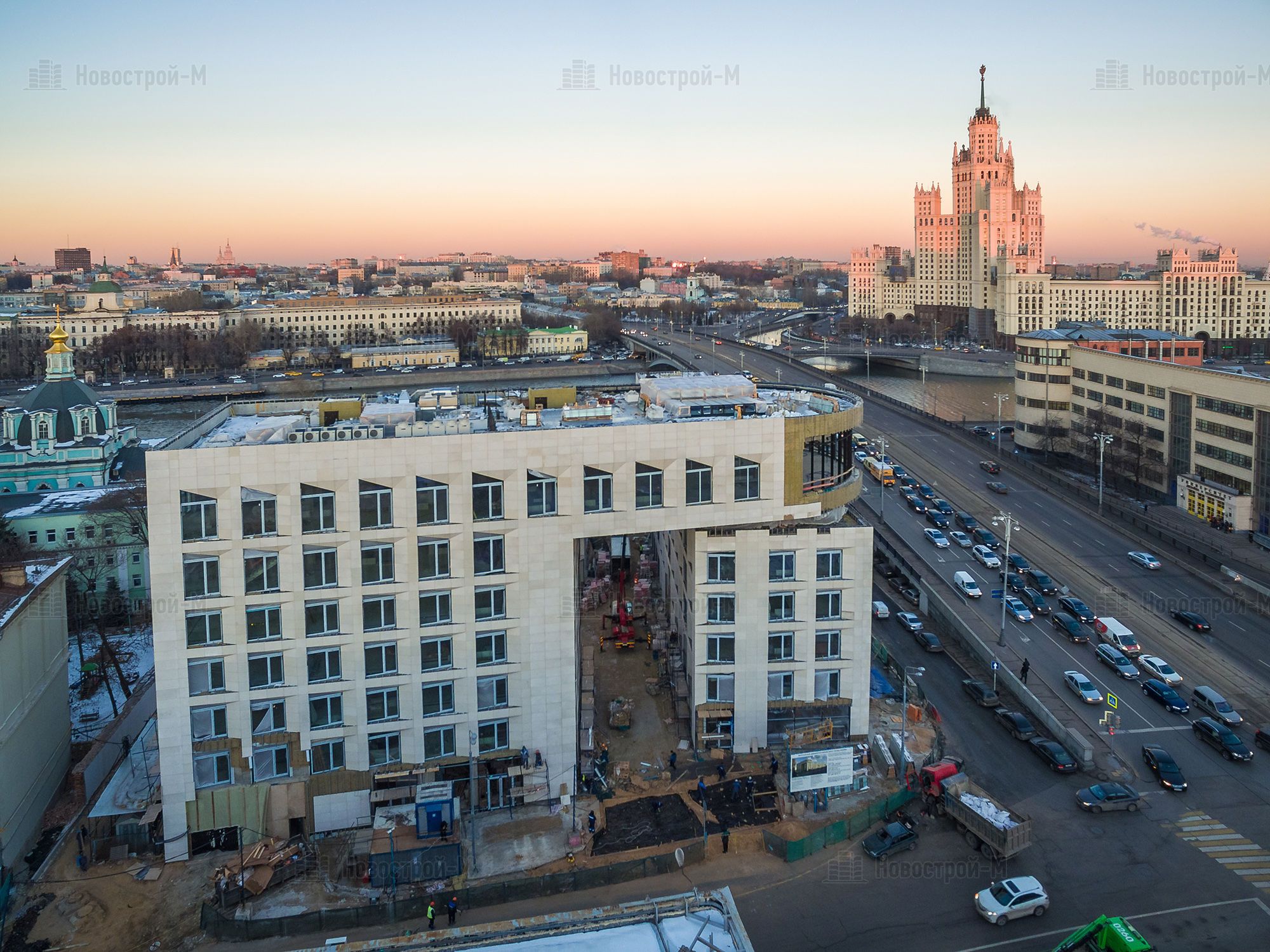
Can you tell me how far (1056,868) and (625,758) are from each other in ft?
21.2

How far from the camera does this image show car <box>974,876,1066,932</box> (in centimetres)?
1207

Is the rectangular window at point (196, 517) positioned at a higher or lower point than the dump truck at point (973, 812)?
higher

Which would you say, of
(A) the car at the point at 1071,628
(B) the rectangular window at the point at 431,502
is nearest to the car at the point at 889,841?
(B) the rectangular window at the point at 431,502

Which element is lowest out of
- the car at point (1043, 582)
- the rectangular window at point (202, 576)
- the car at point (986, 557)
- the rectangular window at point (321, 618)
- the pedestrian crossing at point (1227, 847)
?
the pedestrian crossing at point (1227, 847)

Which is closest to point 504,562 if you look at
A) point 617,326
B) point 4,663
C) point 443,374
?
Answer: point 4,663

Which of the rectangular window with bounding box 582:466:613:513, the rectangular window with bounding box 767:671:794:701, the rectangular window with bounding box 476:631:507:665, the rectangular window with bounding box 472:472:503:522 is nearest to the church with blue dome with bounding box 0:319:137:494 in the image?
the rectangular window with bounding box 476:631:507:665

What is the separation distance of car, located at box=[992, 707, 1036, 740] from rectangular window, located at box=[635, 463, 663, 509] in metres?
7.74

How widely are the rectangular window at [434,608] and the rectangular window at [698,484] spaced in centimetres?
390

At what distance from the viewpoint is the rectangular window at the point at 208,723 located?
13.6 metres

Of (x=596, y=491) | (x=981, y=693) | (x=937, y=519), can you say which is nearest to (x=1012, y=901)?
(x=981, y=693)

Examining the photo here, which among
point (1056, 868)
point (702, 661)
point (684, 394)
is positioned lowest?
point (1056, 868)

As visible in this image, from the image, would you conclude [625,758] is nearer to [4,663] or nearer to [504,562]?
[504,562]

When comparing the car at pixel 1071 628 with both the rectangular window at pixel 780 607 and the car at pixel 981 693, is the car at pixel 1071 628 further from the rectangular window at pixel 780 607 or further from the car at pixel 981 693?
the rectangular window at pixel 780 607

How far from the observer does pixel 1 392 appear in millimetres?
72812
